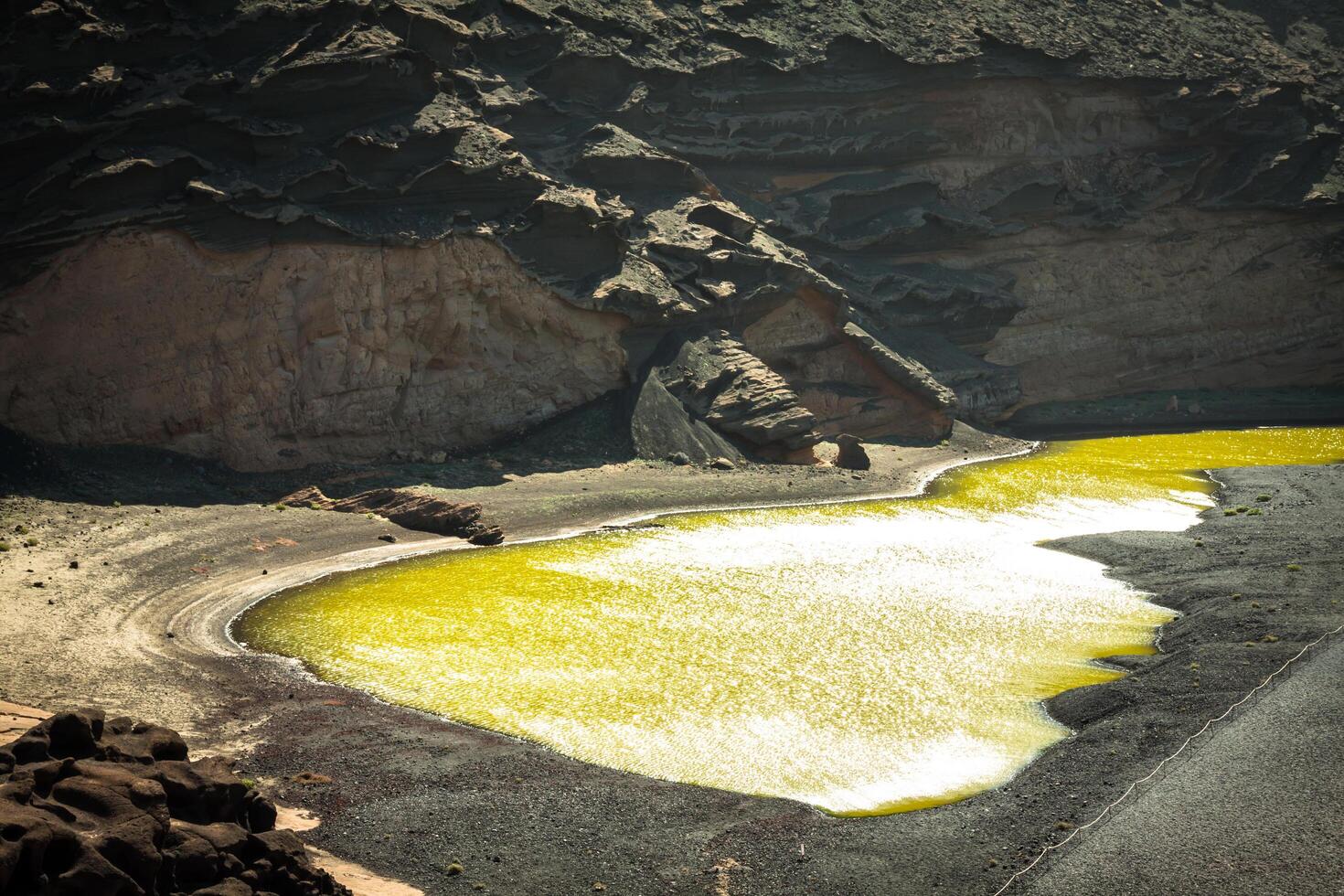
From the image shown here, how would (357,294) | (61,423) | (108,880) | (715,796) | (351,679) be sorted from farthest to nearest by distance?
(357,294), (61,423), (351,679), (715,796), (108,880)

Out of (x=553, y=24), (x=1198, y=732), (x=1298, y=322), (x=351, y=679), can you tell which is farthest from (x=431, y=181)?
(x=1298, y=322)

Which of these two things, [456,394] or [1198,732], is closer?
[1198,732]

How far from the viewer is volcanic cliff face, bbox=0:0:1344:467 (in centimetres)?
3422

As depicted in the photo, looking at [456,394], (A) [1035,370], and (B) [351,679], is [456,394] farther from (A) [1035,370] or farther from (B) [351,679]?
(A) [1035,370]

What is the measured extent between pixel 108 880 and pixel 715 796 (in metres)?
8.20

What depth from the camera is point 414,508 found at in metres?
34.0

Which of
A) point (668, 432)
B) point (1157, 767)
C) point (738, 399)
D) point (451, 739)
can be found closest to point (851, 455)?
point (738, 399)

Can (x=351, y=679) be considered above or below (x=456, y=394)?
below

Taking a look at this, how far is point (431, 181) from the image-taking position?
39.5 meters

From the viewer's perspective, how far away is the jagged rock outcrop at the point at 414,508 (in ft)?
108

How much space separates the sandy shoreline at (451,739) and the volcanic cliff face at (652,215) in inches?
248

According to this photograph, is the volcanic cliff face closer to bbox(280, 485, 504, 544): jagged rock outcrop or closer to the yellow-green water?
bbox(280, 485, 504, 544): jagged rock outcrop

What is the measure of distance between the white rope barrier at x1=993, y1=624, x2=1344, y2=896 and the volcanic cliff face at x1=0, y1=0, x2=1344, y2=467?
24669mm

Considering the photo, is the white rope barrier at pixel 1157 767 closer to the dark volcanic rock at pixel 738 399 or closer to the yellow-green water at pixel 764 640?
the yellow-green water at pixel 764 640
